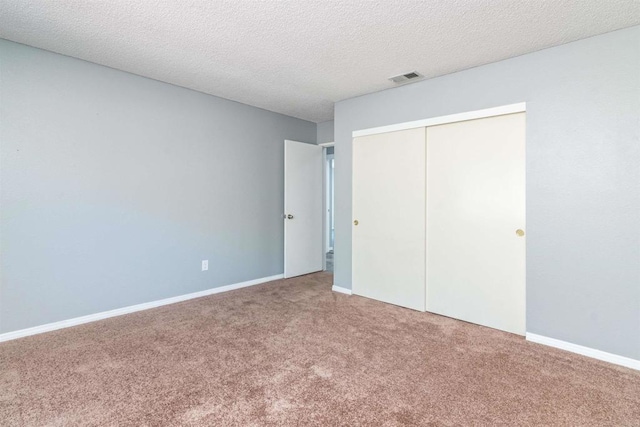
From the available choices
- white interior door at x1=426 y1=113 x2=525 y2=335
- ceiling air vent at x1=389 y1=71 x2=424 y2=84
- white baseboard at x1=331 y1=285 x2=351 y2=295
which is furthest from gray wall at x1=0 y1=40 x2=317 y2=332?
white interior door at x1=426 y1=113 x2=525 y2=335

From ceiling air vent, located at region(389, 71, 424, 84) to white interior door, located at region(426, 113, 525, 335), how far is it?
1.73 ft

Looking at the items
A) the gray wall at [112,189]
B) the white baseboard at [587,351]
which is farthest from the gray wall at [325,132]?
the white baseboard at [587,351]

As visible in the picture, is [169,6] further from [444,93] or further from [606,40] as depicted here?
[606,40]

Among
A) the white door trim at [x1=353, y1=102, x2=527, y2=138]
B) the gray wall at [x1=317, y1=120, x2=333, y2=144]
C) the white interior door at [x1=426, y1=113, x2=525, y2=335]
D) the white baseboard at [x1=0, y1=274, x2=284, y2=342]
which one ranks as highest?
the gray wall at [x1=317, y1=120, x2=333, y2=144]

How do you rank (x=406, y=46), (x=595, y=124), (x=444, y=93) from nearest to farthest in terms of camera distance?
(x=595, y=124), (x=406, y=46), (x=444, y=93)

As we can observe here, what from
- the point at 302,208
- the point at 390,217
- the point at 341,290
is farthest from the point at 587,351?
the point at 302,208

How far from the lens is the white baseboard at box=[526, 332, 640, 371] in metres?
2.17

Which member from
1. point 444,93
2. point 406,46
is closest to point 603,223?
point 444,93

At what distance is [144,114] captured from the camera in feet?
10.6

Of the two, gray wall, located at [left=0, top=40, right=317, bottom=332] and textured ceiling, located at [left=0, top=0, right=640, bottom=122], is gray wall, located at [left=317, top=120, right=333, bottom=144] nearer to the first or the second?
gray wall, located at [left=0, top=40, right=317, bottom=332]

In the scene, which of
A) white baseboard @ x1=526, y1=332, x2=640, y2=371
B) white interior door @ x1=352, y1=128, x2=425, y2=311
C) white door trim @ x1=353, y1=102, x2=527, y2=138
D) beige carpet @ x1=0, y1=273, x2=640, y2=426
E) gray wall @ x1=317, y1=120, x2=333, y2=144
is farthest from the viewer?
gray wall @ x1=317, y1=120, x2=333, y2=144

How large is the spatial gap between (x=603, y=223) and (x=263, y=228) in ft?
11.8

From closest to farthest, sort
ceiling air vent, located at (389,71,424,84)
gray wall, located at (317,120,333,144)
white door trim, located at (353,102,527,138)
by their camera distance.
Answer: white door trim, located at (353,102,527,138)
ceiling air vent, located at (389,71,424,84)
gray wall, located at (317,120,333,144)

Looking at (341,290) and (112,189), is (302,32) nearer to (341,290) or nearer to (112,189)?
(112,189)
